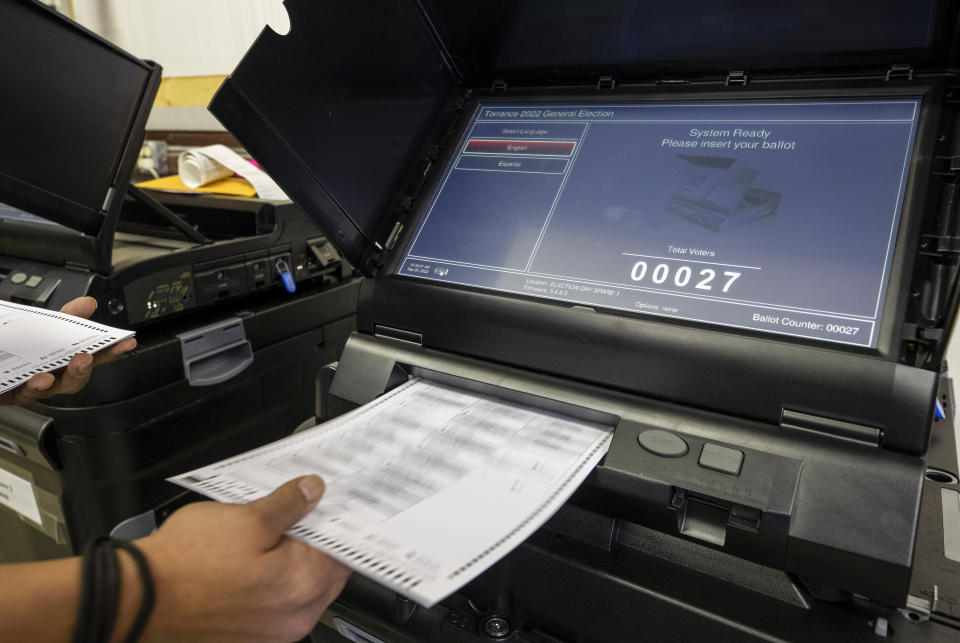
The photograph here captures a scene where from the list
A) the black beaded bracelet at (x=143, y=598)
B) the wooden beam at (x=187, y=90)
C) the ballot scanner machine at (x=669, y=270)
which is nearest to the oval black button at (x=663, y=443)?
the ballot scanner machine at (x=669, y=270)

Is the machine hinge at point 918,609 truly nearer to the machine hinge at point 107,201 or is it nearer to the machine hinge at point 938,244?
the machine hinge at point 938,244

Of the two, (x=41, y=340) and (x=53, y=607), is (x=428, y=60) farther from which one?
(x=53, y=607)

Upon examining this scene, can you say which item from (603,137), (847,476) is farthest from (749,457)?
(603,137)

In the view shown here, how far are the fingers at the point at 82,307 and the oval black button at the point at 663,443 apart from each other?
0.85 metres

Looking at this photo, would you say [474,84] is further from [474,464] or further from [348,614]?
[348,614]

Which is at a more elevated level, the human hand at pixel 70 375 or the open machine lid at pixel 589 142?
the open machine lid at pixel 589 142

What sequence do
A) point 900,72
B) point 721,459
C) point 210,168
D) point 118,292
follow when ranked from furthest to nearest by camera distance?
1. point 210,168
2. point 118,292
3. point 900,72
4. point 721,459

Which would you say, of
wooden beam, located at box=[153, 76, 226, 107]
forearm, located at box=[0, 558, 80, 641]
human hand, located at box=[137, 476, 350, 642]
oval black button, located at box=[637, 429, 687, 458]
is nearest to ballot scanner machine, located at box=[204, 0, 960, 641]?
oval black button, located at box=[637, 429, 687, 458]

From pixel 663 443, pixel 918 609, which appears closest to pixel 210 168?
pixel 663 443

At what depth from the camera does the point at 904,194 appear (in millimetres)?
603

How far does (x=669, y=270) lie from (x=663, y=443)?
0.67 feet

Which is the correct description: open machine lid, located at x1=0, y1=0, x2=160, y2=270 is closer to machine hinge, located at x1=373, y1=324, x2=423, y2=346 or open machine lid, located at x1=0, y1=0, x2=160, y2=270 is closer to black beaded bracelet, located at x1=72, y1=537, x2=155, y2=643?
machine hinge, located at x1=373, y1=324, x2=423, y2=346

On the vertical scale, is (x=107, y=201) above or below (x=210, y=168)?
below

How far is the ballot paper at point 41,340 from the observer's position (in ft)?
2.53
